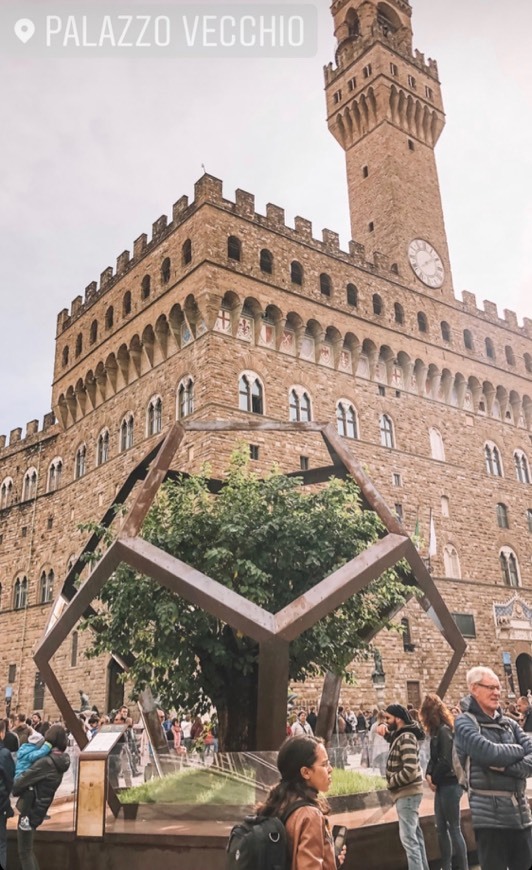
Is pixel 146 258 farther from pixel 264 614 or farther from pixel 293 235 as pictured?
pixel 264 614

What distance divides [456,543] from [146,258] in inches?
626

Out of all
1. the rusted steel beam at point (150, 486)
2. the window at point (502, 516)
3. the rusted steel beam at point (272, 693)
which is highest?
the window at point (502, 516)

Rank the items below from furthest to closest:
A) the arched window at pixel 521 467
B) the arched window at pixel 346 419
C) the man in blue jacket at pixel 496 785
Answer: the arched window at pixel 521 467 < the arched window at pixel 346 419 < the man in blue jacket at pixel 496 785

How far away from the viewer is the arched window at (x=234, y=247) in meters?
24.1

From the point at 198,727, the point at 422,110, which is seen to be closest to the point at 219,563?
the point at 198,727

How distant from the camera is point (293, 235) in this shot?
26.0 meters

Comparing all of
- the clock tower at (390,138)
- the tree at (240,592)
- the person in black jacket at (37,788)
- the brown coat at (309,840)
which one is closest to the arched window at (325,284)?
the clock tower at (390,138)

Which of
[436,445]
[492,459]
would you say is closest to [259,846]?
[436,445]

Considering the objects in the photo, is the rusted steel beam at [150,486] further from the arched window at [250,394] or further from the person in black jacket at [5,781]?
the arched window at [250,394]

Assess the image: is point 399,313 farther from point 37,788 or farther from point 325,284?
point 37,788

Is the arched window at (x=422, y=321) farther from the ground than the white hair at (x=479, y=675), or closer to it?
farther from the ground

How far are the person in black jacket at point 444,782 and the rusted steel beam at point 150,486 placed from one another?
3812 millimetres

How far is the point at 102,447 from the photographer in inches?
1079

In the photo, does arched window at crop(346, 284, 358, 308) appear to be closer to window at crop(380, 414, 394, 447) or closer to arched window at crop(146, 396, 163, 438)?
window at crop(380, 414, 394, 447)
